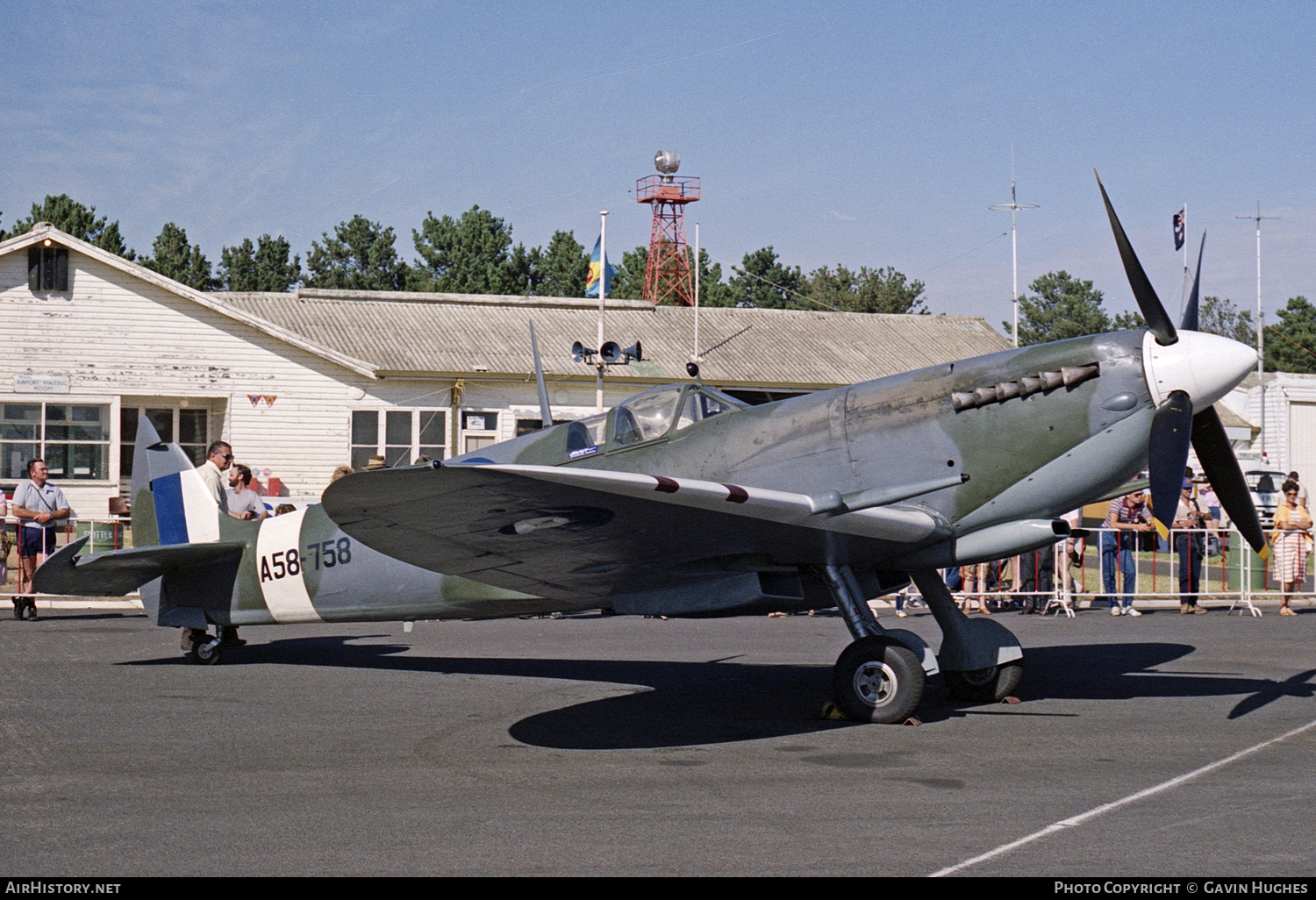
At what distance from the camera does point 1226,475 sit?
337 inches

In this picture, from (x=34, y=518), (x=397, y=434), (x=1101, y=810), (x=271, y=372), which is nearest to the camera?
(x=1101, y=810)

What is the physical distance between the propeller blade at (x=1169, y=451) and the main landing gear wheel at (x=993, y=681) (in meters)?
1.78

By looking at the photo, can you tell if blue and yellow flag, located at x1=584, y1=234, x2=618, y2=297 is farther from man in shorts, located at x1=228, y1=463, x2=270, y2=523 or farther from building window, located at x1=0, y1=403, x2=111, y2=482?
man in shorts, located at x1=228, y1=463, x2=270, y2=523

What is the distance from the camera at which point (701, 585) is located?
790 cm

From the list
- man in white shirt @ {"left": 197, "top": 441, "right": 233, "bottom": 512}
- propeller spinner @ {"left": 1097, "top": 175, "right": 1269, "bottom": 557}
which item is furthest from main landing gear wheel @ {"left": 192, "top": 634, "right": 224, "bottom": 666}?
propeller spinner @ {"left": 1097, "top": 175, "right": 1269, "bottom": 557}

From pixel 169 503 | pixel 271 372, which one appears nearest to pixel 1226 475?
pixel 169 503

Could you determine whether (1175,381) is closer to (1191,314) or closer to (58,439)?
(1191,314)

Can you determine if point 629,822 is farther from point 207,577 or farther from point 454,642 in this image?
point 454,642

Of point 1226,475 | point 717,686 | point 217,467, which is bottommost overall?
point 717,686

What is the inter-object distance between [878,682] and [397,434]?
870 inches

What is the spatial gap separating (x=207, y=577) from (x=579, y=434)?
3.91m

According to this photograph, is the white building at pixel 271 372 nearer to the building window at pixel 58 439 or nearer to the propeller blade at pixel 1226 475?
the building window at pixel 58 439

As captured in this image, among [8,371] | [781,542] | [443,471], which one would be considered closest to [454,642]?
[781,542]

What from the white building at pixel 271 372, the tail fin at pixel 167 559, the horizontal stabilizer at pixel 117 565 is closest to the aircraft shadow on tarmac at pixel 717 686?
the tail fin at pixel 167 559
